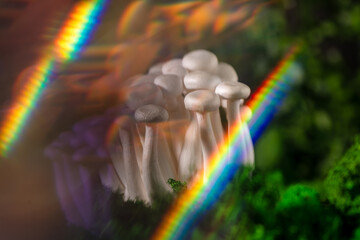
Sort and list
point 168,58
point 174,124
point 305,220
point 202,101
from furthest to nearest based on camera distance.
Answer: point 168,58 → point 174,124 → point 202,101 → point 305,220

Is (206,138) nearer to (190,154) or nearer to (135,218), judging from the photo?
(190,154)

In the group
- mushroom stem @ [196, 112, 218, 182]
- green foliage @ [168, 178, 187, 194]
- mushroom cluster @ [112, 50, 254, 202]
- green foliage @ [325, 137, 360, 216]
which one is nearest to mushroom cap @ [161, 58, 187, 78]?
mushroom cluster @ [112, 50, 254, 202]

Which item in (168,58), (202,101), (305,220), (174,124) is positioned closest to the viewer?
(305,220)

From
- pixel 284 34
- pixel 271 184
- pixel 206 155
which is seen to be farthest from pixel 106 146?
pixel 284 34

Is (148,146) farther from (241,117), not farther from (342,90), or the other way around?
(342,90)

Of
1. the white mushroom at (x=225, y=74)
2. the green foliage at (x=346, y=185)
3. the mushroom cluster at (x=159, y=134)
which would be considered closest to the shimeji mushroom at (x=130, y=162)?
the mushroom cluster at (x=159, y=134)

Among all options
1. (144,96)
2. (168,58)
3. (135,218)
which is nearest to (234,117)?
(144,96)

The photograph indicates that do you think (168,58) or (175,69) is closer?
(175,69)
